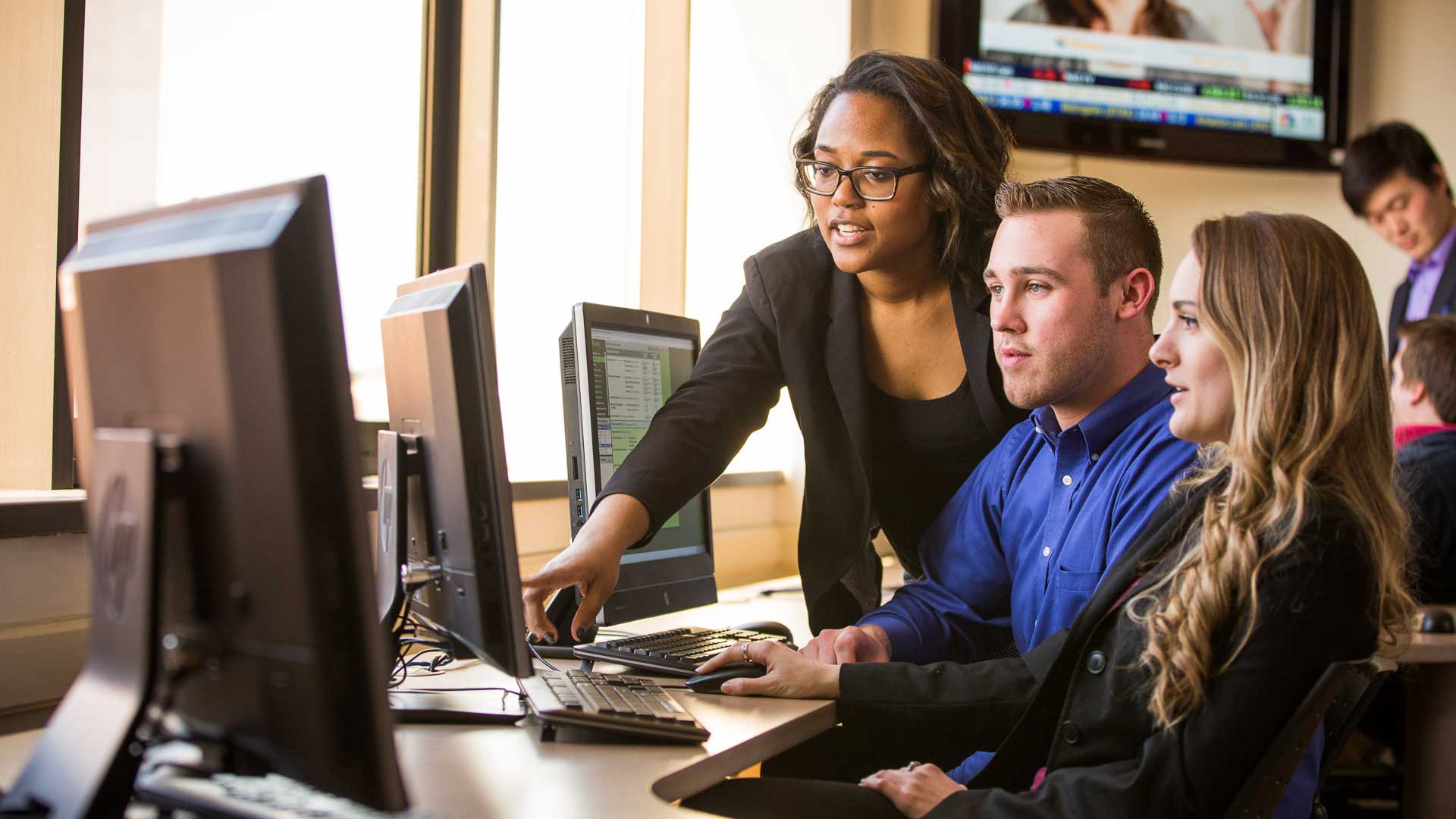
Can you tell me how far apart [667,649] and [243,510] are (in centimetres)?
96

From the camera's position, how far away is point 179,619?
0.78 m

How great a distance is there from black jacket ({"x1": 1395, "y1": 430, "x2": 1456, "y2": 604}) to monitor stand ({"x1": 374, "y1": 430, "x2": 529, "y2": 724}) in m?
2.08

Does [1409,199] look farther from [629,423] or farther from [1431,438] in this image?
[629,423]

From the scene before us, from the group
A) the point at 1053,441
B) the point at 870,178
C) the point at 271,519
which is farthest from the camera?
the point at 870,178

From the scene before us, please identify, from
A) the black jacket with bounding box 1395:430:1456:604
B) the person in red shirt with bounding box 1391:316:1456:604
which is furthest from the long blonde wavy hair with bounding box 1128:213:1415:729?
the black jacket with bounding box 1395:430:1456:604

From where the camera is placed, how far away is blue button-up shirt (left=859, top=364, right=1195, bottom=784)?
1.51 metres

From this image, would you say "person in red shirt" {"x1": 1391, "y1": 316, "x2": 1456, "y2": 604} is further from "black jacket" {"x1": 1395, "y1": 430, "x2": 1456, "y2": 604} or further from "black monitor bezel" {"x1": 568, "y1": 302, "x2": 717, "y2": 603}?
"black monitor bezel" {"x1": 568, "y1": 302, "x2": 717, "y2": 603}

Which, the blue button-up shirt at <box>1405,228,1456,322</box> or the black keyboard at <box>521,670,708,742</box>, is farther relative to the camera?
the blue button-up shirt at <box>1405,228,1456,322</box>

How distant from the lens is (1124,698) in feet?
3.92

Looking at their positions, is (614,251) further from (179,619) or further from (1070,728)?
(179,619)

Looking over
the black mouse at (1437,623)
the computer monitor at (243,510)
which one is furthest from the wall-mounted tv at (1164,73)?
the computer monitor at (243,510)

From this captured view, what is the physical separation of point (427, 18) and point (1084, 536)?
1650 millimetres

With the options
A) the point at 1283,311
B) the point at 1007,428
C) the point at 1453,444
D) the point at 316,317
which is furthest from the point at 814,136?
the point at 1453,444

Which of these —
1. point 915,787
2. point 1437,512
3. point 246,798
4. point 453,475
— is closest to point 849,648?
point 915,787
